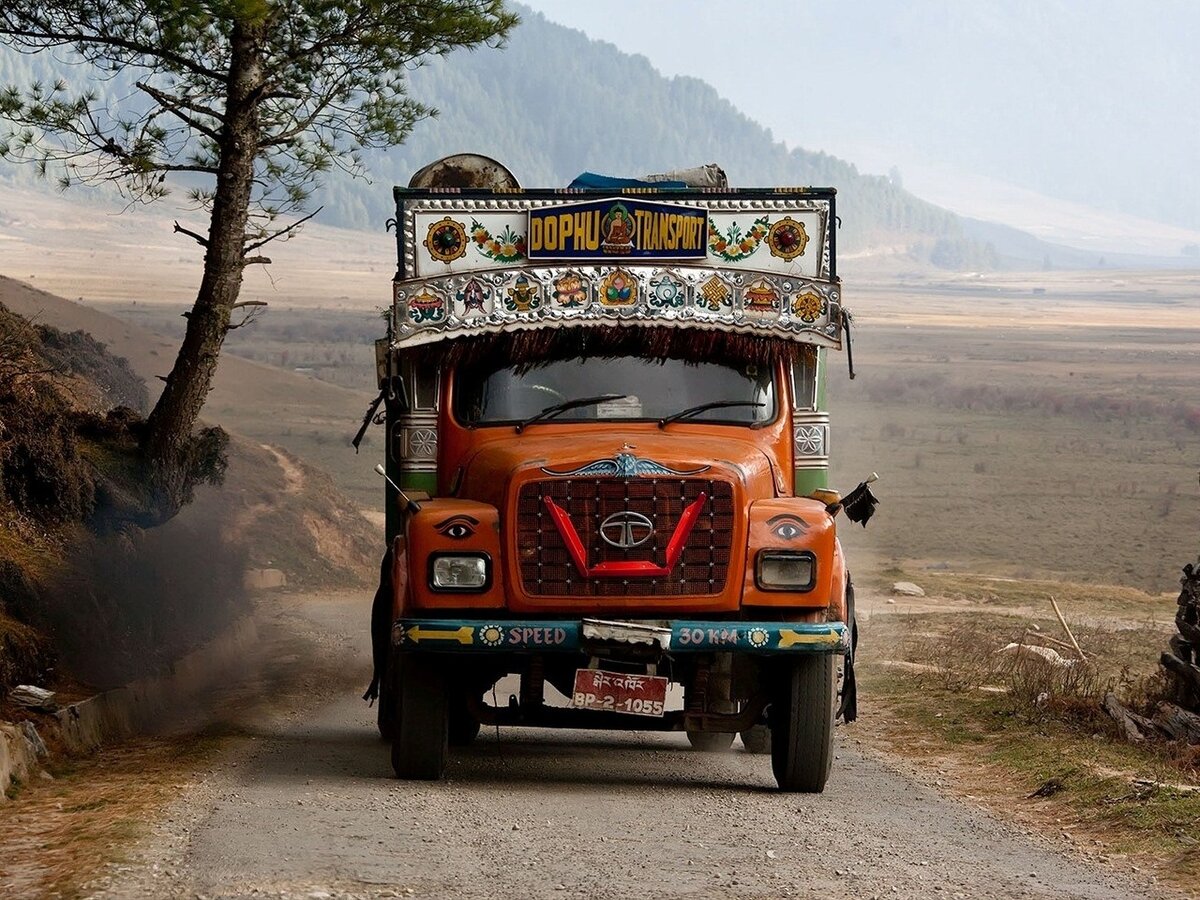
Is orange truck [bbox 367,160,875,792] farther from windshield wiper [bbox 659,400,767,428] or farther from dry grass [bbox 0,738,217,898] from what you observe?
dry grass [bbox 0,738,217,898]

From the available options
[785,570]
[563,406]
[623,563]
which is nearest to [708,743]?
[563,406]

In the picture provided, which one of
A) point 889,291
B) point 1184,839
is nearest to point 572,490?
point 1184,839

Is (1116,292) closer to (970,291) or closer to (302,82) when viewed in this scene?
(970,291)

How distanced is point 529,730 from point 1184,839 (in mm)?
6088

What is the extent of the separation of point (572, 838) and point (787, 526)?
2135 millimetres

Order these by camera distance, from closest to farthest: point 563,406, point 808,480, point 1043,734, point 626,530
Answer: point 626,530 → point 563,406 → point 808,480 → point 1043,734

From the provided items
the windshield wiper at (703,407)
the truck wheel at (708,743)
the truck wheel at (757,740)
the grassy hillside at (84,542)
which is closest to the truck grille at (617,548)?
the windshield wiper at (703,407)

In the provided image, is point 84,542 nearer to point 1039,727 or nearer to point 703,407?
point 703,407

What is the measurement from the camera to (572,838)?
8773 millimetres

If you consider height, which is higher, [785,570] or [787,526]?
[787,526]

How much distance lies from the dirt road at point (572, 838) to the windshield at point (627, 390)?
2.15m

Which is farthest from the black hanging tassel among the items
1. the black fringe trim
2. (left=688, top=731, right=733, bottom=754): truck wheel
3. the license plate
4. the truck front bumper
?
(left=688, top=731, right=733, bottom=754): truck wheel

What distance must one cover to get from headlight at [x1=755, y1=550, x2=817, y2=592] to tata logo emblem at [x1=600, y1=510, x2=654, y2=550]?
0.61 m

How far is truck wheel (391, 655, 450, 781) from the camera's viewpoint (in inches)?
405
